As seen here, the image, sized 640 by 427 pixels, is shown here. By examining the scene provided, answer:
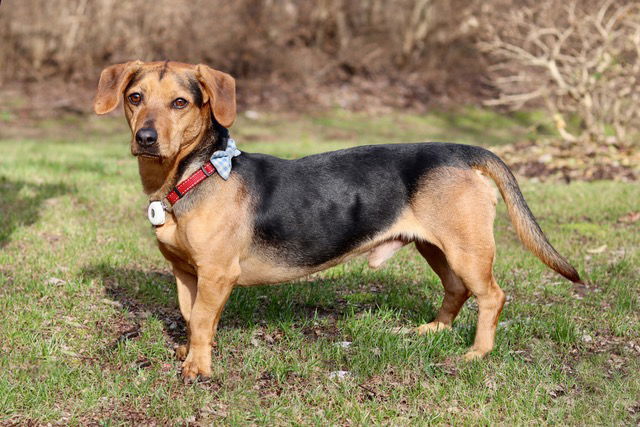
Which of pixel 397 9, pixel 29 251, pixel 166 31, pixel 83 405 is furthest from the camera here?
pixel 397 9

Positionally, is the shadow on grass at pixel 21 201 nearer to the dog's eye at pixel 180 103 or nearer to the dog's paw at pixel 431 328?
the dog's eye at pixel 180 103

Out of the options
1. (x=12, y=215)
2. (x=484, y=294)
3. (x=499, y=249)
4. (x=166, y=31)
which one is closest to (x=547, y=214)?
(x=499, y=249)

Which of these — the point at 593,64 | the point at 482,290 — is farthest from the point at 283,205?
the point at 593,64

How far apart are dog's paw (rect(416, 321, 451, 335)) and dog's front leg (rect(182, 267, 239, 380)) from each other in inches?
59.4

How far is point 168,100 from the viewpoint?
435cm

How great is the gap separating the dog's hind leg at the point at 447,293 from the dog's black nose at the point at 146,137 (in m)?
2.15

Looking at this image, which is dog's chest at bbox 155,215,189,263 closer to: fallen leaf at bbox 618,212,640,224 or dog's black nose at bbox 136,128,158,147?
dog's black nose at bbox 136,128,158,147

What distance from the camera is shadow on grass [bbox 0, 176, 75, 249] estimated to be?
7.55 meters

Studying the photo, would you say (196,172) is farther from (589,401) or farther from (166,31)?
(166,31)

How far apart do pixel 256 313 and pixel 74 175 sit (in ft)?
18.2

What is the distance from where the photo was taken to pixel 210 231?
4406mm

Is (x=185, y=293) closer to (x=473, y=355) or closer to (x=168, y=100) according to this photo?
(x=168, y=100)

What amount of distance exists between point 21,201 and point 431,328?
18.5 ft

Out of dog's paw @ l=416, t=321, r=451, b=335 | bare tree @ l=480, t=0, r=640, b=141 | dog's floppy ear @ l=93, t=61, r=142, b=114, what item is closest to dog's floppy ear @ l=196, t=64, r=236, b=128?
dog's floppy ear @ l=93, t=61, r=142, b=114
